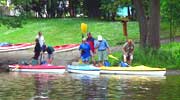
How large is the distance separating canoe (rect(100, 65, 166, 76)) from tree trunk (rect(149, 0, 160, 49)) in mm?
4660

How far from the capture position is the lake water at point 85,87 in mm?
19875

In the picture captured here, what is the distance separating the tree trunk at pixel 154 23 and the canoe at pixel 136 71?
183 inches

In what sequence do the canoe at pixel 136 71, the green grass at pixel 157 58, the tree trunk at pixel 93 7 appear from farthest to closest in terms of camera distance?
the tree trunk at pixel 93 7 < the green grass at pixel 157 58 < the canoe at pixel 136 71

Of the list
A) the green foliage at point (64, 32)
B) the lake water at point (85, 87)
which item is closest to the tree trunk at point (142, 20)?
the lake water at point (85, 87)

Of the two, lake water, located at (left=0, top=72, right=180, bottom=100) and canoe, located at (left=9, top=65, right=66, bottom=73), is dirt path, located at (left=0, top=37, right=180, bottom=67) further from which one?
lake water, located at (left=0, top=72, right=180, bottom=100)

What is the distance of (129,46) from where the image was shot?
106ft

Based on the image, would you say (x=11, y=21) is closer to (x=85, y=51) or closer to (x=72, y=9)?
(x=85, y=51)

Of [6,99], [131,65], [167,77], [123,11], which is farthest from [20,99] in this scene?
[123,11]

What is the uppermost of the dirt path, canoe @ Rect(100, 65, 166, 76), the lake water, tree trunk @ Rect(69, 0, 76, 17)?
tree trunk @ Rect(69, 0, 76, 17)

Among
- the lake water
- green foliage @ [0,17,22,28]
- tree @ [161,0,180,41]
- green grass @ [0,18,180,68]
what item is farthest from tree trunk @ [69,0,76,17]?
the lake water

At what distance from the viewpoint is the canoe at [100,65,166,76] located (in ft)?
96.4

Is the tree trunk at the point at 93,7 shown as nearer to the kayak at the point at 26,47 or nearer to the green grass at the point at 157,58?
the kayak at the point at 26,47

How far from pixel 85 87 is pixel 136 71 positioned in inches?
286

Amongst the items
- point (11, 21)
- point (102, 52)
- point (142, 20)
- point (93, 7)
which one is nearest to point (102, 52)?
point (102, 52)
